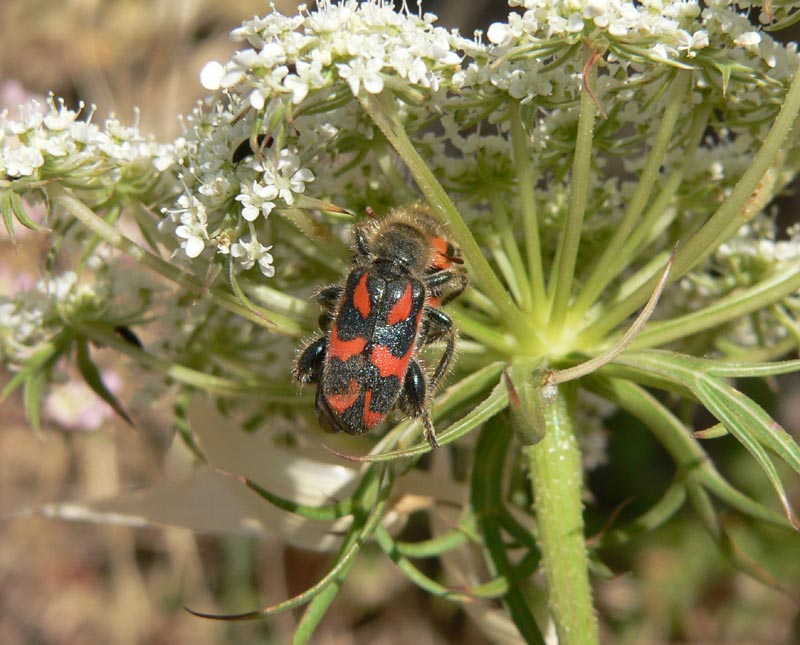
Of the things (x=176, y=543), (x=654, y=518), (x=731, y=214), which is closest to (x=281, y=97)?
(x=731, y=214)

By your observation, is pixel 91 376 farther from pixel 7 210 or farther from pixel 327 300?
pixel 327 300

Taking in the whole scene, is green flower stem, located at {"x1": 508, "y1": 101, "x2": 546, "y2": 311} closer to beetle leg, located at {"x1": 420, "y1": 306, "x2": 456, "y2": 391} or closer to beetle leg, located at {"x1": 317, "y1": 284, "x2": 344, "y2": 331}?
beetle leg, located at {"x1": 420, "y1": 306, "x2": 456, "y2": 391}

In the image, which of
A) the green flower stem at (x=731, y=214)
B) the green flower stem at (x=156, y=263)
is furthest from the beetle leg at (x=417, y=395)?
the green flower stem at (x=731, y=214)

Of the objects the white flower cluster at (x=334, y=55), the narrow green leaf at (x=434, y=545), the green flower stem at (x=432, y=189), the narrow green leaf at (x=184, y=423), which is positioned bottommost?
the narrow green leaf at (x=434, y=545)

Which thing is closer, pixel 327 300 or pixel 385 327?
pixel 385 327

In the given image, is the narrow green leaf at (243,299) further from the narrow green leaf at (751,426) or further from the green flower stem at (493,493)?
the narrow green leaf at (751,426)

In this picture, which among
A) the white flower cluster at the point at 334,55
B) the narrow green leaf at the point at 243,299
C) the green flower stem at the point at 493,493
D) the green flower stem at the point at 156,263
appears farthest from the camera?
the green flower stem at the point at 493,493

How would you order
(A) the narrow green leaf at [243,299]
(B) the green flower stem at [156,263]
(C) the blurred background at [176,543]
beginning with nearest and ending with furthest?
(A) the narrow green leaf at [243,299] → (B) the green flower stem at [156,263] → (C) the blurred background at [176,543]
